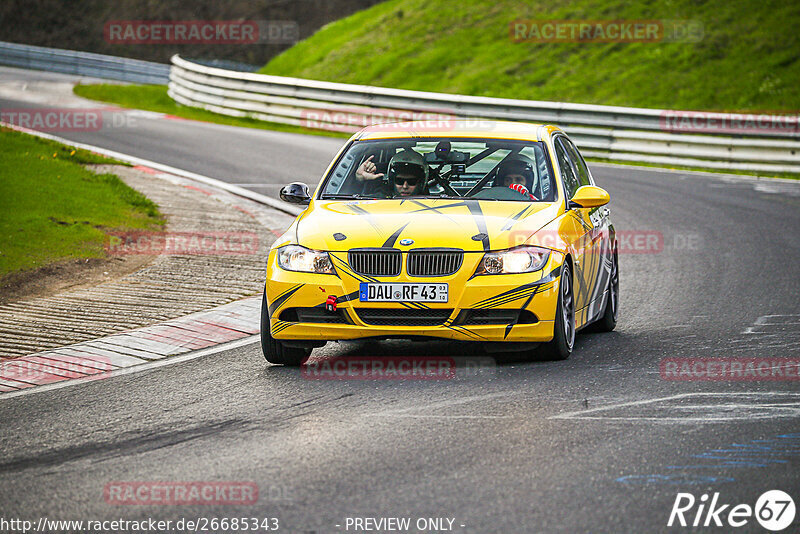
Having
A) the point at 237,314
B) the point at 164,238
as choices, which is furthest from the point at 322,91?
the point at 237,314

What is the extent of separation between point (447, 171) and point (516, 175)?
0.53 meters

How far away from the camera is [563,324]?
26.7 feet

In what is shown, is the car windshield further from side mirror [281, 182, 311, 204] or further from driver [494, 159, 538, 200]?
side mirror [281, 182, 311, 204]

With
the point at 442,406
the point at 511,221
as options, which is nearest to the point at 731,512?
the point at 442,406

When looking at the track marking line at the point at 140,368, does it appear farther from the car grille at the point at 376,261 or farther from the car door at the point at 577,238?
the car door at the point at 577,238

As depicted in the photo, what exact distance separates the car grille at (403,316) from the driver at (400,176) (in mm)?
1344

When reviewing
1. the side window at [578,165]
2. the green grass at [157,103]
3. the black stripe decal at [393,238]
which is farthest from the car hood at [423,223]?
the green grass at [157,103]

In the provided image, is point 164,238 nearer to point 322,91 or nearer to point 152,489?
point 152,489

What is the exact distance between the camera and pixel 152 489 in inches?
217

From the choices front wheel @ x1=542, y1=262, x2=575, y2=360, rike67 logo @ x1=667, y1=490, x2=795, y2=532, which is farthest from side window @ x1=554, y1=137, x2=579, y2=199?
rike67 logo @ x1=667, y1=490, x2=795, y2=532

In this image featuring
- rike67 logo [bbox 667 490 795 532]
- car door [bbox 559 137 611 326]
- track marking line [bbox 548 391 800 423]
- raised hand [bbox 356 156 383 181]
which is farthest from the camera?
raised hand [bbox 356 156 383 181]

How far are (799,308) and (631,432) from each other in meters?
4.61

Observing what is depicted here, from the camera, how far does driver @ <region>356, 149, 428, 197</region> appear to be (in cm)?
904

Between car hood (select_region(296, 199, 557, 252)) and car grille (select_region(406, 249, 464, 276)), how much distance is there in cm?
5
